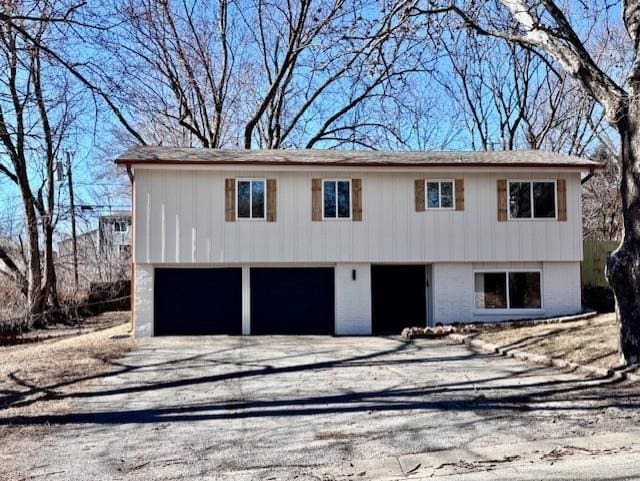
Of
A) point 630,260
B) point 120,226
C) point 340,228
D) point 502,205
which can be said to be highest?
point 120,226

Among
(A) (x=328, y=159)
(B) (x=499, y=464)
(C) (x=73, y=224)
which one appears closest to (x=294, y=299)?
(A) (x=328, y=159)

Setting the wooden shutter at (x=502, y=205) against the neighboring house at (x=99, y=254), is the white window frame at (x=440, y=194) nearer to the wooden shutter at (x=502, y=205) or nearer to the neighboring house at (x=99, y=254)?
the wooden shutter at (x=502, y=205)

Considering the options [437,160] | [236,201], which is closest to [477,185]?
[437,160]

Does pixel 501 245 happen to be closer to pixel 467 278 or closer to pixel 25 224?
pixel 467 278

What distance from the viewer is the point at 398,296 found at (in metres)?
19.1

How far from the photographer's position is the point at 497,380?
938cm

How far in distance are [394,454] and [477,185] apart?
43.4ft

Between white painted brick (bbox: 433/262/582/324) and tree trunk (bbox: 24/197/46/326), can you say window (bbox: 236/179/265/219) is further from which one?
tree trunk (bbox: 24/197/46/326)

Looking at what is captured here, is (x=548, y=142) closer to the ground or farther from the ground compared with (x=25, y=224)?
farther from the ground

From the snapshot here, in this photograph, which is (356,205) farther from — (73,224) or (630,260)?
(73,224)

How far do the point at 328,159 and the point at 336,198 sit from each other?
1.13 m

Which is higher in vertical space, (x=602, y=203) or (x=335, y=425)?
(x=602, y=203)

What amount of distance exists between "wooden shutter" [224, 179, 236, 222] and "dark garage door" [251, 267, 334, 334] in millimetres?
1784

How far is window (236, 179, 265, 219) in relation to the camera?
17.1 metres
